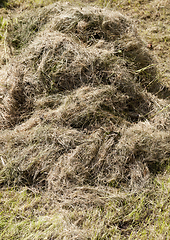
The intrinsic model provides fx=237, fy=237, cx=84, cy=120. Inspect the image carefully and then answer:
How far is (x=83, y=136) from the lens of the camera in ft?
8.45

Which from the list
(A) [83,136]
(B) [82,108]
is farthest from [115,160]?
(B) [82,108]

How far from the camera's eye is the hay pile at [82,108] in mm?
2428

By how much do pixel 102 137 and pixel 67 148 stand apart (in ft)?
1.31

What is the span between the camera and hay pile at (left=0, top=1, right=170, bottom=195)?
243cm

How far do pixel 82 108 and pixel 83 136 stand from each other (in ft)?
1.05

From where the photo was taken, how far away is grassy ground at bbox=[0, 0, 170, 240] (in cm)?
213

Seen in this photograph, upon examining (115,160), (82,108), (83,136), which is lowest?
(115,160)

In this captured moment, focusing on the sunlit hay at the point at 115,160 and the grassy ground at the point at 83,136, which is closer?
the grassy ground at the point at 83,136

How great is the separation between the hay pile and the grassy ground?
1cm

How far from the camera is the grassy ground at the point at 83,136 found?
6.99 feet

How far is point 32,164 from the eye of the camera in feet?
8.00

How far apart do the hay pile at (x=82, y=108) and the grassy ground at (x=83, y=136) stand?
Result: 0.04ft

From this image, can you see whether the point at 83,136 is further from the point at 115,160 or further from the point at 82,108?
the point at 115,160

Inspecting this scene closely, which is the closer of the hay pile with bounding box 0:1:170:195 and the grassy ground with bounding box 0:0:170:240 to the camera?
the grassy ground with bounding box 0:0:170:240
